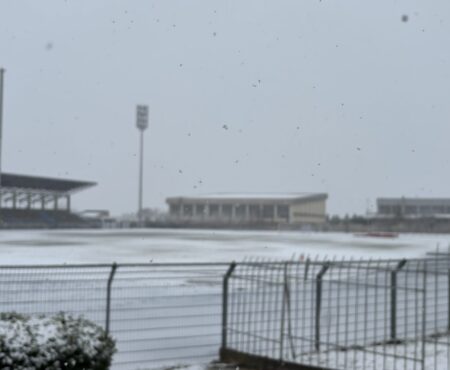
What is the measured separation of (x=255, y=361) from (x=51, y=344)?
349 centimetres

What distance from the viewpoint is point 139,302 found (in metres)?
11.9

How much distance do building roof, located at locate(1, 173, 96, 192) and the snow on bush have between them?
71.2 meters

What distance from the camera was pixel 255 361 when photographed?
29.7ft

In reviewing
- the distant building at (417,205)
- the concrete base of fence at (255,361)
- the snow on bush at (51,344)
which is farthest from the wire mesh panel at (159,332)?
the distant building at (417,205)

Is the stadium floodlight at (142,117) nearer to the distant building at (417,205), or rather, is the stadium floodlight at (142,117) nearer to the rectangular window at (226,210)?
the rectangular window at (226,210)

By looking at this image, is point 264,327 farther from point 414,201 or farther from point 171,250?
point 414,201

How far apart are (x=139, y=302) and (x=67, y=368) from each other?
224 inches

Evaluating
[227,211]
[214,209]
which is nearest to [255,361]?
[227,211]

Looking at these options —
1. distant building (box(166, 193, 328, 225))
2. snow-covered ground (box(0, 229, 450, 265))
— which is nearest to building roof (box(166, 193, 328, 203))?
distant building (box(166, 193, 328, 225))

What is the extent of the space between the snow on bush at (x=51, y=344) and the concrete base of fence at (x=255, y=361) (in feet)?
9.08

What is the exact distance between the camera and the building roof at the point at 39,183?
76.9m

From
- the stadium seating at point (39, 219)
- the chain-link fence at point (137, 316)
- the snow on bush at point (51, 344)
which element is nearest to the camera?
the snow on bush at point (51, 344)

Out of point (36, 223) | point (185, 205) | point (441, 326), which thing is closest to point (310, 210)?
point (185, 205)

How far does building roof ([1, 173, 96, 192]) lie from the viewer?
76.9 meters
